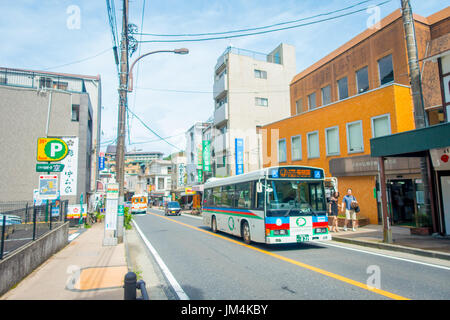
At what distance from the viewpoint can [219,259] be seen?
923 centimetres

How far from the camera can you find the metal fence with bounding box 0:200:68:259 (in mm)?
7137

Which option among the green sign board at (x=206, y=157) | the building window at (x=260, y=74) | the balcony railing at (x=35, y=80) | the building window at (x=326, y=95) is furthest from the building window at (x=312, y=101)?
the balcony railing at (x=35, y=80)

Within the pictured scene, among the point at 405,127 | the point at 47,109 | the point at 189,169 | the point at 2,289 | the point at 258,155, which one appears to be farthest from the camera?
the point at 189,169

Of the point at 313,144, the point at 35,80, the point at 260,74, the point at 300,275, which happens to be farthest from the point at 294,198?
the point at 35,80

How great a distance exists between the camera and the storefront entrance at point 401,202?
52.4ft

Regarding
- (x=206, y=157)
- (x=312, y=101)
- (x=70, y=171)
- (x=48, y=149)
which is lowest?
(x=70, y=171)

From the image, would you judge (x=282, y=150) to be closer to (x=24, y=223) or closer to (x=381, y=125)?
(x=381, y=125)

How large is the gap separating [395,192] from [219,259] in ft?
38.5

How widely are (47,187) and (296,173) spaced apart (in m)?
10.0

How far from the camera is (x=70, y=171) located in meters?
23.0

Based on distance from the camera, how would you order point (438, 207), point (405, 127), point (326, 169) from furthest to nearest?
point (326, 169) < point (405, 127) < point (438, 207)

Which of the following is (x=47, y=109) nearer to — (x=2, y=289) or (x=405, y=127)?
(x=2, y=289)

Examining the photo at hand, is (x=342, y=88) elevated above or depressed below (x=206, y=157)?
above
